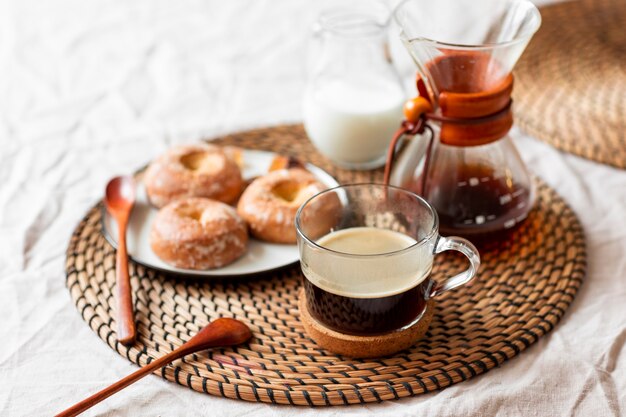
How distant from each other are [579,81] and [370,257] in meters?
0.80

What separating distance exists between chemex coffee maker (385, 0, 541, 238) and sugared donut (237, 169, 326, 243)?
0.13m

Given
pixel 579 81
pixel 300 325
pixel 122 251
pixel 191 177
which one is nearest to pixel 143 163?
pixel 191 177

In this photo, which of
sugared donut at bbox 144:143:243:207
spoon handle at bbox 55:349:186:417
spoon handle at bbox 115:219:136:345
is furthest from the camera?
sugared donut at bbox 144:143:243:207

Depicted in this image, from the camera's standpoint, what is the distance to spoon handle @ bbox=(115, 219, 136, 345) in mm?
846

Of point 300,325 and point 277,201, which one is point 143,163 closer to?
point 277,201

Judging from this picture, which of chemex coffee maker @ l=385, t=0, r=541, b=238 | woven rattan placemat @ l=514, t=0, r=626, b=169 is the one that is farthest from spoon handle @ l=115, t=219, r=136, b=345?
woven rattan placemat @ l=514, t=0, r=626, b=169

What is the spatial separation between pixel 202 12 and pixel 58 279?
96cm

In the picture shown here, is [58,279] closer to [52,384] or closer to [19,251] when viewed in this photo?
[19,251]

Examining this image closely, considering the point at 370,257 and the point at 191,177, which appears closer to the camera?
the point at 370,257

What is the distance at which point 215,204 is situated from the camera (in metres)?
1.01

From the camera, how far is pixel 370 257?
76 cm

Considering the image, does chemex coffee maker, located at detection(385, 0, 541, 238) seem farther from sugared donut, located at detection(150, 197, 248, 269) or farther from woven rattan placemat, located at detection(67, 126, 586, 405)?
sugared donut, located at detection(150, 197, 248, 269)

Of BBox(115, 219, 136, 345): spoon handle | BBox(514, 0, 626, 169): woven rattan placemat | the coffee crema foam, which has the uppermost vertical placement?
the coffee crema foam

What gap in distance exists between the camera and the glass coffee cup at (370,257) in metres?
0.78
